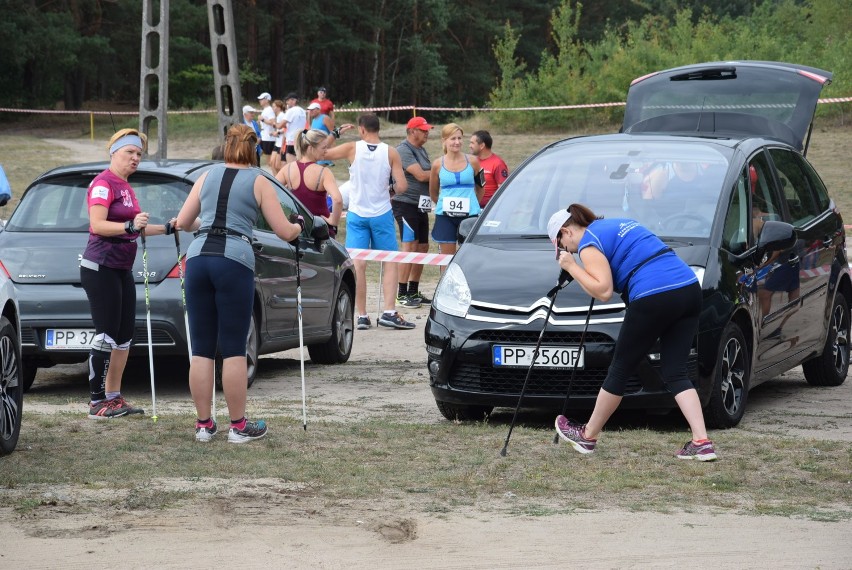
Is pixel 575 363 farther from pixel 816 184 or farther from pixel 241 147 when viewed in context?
pixel 816 184

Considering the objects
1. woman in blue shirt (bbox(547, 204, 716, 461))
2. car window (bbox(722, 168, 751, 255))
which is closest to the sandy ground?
woman in blue shirt (bbox(547, 204, 716, 461))

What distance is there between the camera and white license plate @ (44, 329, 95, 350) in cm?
962

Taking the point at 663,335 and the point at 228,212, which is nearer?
the point at 663,335

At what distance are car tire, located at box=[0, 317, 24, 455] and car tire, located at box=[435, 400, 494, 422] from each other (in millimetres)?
2448

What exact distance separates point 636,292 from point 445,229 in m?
8.04

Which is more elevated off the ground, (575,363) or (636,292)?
(636,292)

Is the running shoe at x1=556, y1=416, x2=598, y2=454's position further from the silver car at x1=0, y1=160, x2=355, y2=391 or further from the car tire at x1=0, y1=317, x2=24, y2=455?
the car tire at x1=0, y1=317, x2=24, y2=455

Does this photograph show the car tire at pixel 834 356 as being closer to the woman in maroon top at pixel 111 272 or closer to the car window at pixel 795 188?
the car window at pixel 795 188

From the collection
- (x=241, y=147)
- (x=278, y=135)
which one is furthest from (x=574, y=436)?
(x=278, y=135)

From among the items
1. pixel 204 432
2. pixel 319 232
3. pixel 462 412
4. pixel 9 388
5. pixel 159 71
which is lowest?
pixel 462 412

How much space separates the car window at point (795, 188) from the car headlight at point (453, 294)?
2583 mm

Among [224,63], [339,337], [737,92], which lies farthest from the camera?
[224,63]

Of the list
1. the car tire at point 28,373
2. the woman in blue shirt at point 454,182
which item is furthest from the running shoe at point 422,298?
the car tire at point 28,373

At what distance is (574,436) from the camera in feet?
24.1
